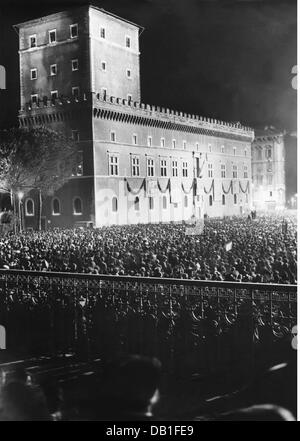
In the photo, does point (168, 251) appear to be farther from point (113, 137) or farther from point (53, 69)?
point (113, 137)

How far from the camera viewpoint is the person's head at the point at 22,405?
16.0 feet

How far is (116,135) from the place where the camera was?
72.7ft

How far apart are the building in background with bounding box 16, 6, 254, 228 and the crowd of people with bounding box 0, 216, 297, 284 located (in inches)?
22.3

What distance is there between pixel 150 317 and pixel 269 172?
399cm

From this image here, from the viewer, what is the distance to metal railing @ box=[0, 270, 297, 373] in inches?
227

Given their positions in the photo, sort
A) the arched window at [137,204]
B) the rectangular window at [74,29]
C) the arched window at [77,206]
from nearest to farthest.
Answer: the rectangular window at [74,29], the arched window at [137,204], the arched window at [77,206]

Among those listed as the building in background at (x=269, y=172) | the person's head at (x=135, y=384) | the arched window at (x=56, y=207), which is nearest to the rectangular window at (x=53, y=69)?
the arched window at (x=56, y=207)

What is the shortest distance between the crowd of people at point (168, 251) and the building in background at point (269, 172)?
1.56ft

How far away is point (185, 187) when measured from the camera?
40.3ft

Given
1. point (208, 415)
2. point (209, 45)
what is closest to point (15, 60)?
point (209, 45)

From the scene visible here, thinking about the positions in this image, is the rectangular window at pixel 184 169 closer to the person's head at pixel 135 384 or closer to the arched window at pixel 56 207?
the arched window at pixel 56 207

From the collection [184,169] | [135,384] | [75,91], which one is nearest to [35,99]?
[184,169]

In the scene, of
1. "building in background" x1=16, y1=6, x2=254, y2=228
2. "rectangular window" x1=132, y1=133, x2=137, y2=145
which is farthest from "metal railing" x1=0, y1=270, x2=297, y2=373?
"rectangular window" x1=132, y1=133, x2=137, y2=145
